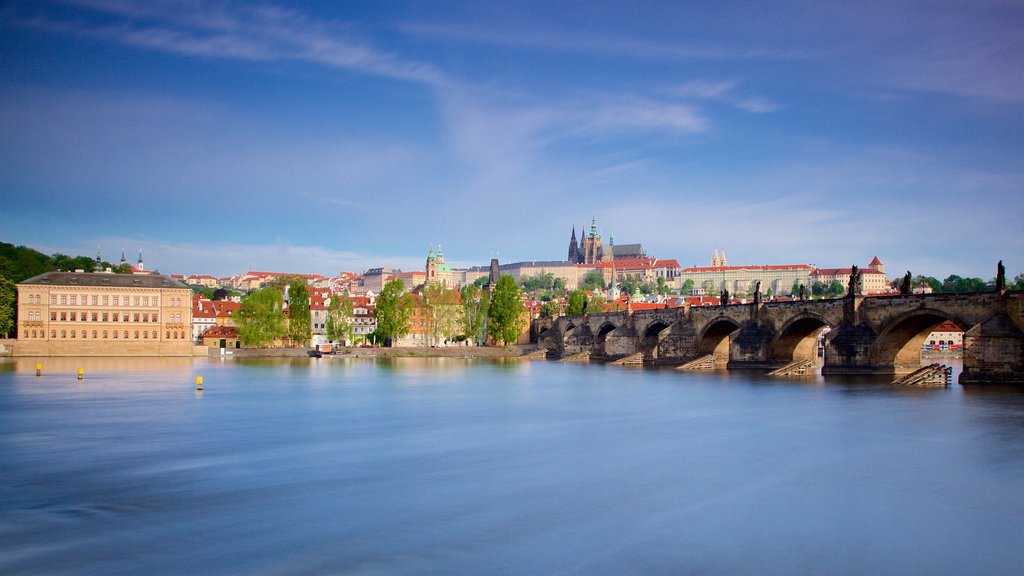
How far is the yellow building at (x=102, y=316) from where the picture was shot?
230 ft

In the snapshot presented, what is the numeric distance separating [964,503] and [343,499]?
11821 millimetres

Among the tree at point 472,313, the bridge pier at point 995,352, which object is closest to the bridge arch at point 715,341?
the bridge pier at point 995,352

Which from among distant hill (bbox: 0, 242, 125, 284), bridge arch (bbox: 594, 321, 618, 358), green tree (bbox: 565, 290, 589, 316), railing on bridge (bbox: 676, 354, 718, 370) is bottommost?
railing on bridge (bbox: 676, 354, 718, 370)

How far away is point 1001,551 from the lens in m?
13.6

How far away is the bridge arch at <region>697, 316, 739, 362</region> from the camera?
194ft

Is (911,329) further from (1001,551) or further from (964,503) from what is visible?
(1001,551)

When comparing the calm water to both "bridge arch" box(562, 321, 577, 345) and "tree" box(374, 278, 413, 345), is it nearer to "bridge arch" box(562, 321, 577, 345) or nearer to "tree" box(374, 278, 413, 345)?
"tree" box(374, 278, 413, 345)

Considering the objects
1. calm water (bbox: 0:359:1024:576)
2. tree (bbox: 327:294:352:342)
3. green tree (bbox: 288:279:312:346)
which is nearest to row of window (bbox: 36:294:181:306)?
green tree (bbox: 288:279:312:346)

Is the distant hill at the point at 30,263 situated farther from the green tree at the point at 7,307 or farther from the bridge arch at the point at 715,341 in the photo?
the bridge arch at the point at 715,341

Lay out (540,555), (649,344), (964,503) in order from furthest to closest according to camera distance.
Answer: (649,344), (964,503), (540,555)

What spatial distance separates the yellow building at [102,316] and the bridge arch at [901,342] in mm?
56439

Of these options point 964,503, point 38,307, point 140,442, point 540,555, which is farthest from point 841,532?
point 38,307

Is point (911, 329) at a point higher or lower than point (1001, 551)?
higher

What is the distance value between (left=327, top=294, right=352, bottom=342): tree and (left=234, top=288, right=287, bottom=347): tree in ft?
19.8
